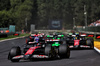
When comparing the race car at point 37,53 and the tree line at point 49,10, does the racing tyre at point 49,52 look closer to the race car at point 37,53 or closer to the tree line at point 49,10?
the race car at point 37,53

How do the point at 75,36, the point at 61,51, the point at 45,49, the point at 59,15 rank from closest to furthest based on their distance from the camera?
the point at 45,49 → the point at 61,51 → the point at 75,36 → the point at 59,15

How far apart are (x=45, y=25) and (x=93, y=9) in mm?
29704

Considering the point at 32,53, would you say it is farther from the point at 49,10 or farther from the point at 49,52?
the point at 49,10

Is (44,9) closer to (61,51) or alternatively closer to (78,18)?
(78,18)

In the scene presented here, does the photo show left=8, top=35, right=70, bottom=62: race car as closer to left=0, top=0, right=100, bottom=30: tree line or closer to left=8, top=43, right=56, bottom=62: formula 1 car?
left=8, top=43, right=56, bottom=62: formula 1 car

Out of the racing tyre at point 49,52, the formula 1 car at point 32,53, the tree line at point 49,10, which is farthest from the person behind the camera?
the tree line at point 49,10

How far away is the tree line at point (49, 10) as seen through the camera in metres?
151

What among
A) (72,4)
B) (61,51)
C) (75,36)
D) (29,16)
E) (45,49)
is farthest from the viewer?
(72,4)

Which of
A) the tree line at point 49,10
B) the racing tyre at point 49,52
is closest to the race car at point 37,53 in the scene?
the racing tyre at point 49,52

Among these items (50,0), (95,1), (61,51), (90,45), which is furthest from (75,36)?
(50,0)

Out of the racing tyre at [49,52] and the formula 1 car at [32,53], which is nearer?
the formula 1 car at [32,53]

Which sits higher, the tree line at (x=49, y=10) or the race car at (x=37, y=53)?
the tree line at (x=49, y=10)

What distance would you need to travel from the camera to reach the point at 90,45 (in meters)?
22.2

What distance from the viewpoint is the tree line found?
495 feet
